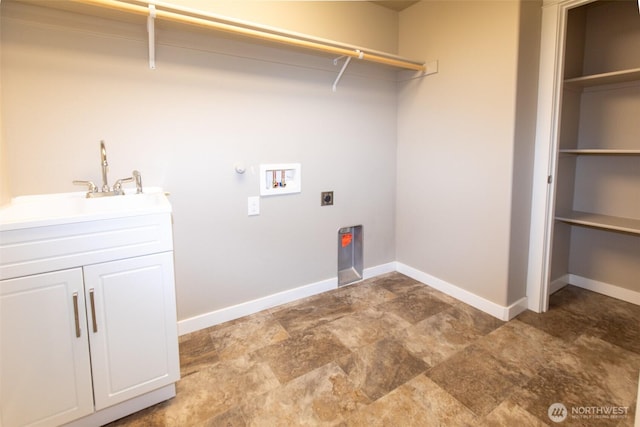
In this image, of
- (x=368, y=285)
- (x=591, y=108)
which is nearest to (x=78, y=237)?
(x=368, y=285)

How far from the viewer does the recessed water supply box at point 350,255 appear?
2.97 m

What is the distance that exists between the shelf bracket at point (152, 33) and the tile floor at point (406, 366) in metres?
1.71

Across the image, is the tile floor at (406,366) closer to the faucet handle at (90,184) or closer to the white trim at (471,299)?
the white trim at (471,299)

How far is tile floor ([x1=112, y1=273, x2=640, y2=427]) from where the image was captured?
5.18ft

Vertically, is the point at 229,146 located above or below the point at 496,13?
below

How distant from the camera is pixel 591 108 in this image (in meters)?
2.72

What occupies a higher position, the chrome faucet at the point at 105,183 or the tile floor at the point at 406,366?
the chrome faucet at the point at 105,183

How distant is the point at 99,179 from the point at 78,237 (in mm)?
653

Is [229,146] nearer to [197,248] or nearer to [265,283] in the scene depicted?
[197,248]

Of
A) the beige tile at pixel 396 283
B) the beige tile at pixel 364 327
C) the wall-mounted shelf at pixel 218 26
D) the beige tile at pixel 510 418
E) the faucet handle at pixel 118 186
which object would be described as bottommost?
the beige tile at pixel 510 418

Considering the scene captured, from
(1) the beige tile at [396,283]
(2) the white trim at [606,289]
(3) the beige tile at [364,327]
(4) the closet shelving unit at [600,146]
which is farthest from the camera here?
(1) the beige tile at [396,283]

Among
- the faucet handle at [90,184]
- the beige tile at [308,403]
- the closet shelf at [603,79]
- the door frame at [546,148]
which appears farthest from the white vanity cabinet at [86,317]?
the closet shelf at [603,79]

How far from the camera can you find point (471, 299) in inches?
103

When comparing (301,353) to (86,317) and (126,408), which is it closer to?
(126,408)
